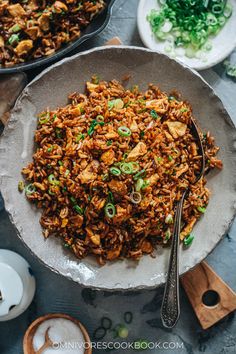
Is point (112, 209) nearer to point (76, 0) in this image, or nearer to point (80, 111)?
point (80, 111)

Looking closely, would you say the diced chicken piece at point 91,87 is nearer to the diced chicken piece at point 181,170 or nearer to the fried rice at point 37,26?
the fried rice at point 37,26

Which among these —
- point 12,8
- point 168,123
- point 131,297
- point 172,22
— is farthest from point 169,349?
point 12,8

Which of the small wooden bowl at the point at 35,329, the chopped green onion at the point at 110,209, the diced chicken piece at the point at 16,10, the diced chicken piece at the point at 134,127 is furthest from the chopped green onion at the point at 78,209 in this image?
the diced chicken piece at the point at 16,10

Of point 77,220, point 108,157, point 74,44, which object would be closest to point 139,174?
point 108,157

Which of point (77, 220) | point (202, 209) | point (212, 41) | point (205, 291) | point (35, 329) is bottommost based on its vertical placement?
point (35, 329)

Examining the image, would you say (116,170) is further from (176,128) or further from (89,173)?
(176,128)
